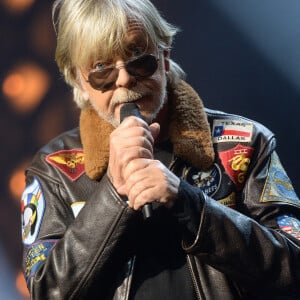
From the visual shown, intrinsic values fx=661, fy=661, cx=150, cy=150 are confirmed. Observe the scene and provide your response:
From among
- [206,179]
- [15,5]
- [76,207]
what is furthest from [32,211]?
[15,5]

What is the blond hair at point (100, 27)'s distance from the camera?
1125mm

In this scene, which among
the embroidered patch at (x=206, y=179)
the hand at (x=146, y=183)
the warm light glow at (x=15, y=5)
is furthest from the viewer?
the warm light glow at (x=15, y=5)

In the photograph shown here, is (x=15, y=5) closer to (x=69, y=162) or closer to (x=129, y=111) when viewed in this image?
(x=69, y=162)

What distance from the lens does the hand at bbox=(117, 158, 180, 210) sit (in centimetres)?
94

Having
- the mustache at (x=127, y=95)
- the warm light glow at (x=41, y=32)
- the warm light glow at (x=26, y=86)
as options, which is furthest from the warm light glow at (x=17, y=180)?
the mustache at (x=127, y=95)

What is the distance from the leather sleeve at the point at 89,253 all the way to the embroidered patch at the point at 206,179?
0.57 ft

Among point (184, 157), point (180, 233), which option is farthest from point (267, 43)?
point (180, 233)

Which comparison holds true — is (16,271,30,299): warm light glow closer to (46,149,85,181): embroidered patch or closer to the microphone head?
(46,149,85,181): embroidered patch

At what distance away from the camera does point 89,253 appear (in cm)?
104

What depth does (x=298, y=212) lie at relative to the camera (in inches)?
45.6

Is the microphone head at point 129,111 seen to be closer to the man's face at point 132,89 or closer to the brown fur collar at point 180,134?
the man's face at point 132,89

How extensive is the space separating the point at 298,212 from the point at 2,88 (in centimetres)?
76

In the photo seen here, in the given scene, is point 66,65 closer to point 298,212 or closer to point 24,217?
point 24,217

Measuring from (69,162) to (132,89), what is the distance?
0.73ft
